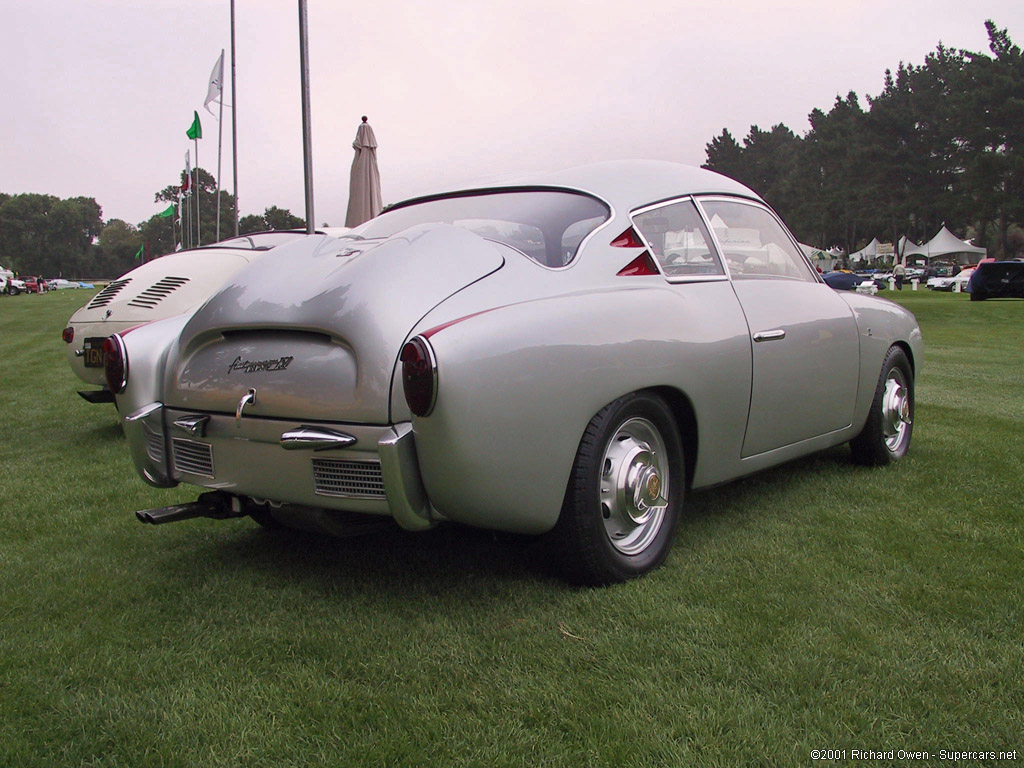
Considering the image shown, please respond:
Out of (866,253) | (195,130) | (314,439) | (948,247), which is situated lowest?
(314,439)

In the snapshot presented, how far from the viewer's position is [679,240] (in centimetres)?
346

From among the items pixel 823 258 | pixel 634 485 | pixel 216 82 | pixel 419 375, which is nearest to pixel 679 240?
pixel 634 485

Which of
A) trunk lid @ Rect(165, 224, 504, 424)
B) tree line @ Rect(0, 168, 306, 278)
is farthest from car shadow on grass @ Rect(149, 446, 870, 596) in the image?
tree line @ Rect(0, 168, 306, 278)

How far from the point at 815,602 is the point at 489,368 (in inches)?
51.1

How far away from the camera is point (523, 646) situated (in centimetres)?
243

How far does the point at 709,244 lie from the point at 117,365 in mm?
2370

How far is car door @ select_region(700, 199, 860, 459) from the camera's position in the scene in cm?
352

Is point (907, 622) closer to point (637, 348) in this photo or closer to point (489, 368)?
point (637, 348)

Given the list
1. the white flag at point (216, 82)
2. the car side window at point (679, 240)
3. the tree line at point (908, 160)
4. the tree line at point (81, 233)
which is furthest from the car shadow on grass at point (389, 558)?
the tree line at point (81, 233)

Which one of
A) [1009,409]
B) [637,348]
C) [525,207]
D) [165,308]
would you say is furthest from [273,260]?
[1009,409]

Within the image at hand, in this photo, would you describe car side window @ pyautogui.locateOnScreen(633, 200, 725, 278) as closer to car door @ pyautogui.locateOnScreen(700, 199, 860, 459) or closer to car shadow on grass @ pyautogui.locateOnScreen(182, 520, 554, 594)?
car door @ pyautogui.locateOnScreen(700, 199, 860, 459)

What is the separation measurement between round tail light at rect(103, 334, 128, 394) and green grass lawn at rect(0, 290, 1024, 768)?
69 centimetres

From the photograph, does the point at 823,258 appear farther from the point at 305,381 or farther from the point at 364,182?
the point at 305,381

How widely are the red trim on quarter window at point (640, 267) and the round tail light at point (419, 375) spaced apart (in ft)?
3.28
